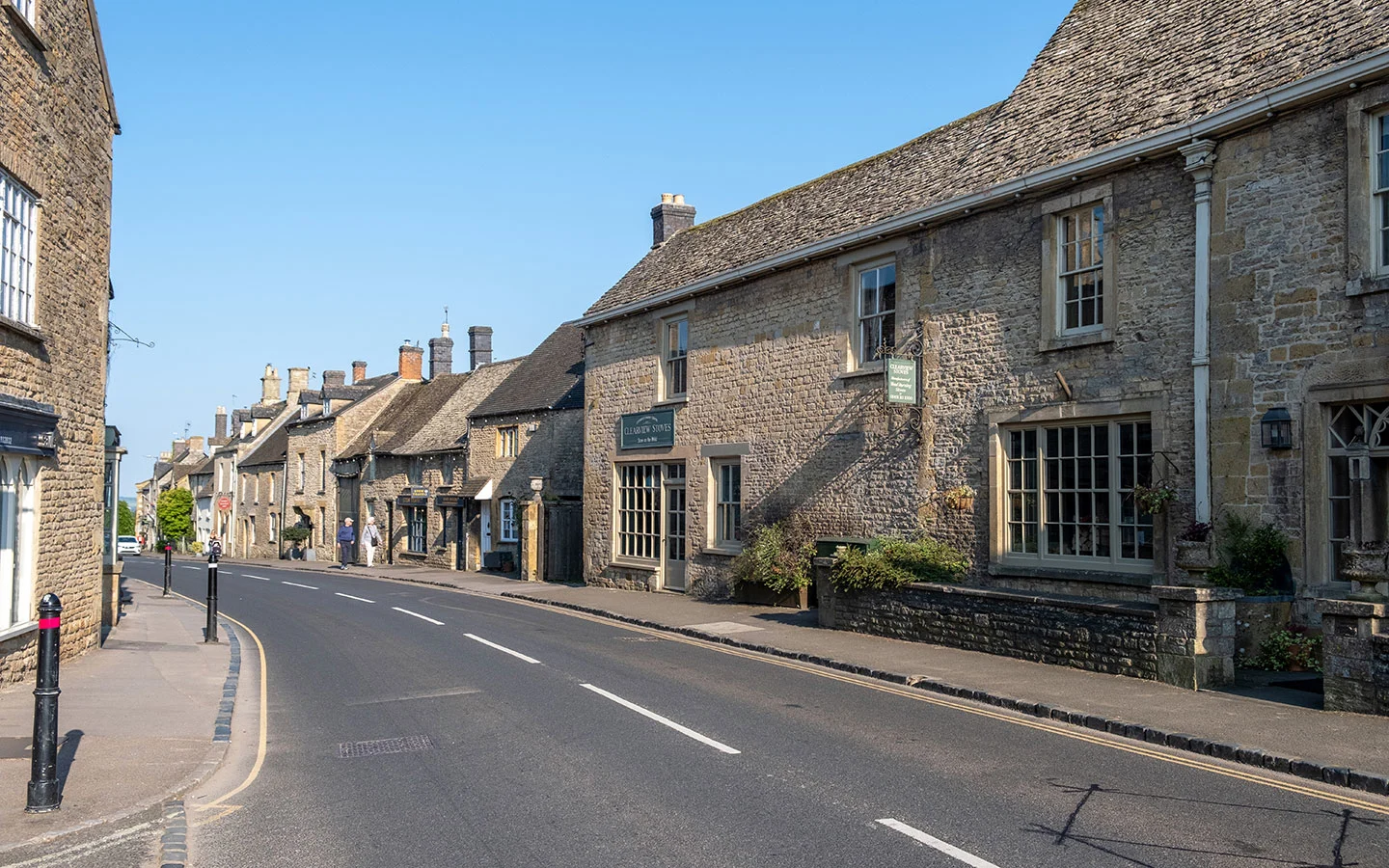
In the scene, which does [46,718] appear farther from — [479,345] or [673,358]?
[479,345]

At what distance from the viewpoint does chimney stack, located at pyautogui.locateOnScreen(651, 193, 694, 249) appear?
29.0 metres

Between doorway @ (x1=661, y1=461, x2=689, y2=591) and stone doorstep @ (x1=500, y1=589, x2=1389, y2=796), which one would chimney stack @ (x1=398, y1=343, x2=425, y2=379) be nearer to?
doorway @ (x1=661, y1=461, x2=689, y2=591)

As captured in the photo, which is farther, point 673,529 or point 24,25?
point 673,529

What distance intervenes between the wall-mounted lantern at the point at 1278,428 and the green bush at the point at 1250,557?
92 cm

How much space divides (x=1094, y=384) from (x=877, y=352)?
4487mm

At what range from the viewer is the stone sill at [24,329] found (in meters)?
11.0

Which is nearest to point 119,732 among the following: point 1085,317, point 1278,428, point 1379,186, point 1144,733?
point 1144,733

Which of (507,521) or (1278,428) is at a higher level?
(1278,428)

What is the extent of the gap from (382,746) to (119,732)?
94.6 inches

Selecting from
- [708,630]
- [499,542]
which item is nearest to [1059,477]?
[708,630]

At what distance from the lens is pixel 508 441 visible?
113ft

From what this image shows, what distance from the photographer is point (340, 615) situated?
2020 cm

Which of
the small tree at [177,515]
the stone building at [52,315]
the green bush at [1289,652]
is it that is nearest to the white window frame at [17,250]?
the stone building at [52,315]

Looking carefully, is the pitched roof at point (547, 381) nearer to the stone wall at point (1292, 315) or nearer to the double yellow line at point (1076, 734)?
the double yellow line at point (1076, 734)
